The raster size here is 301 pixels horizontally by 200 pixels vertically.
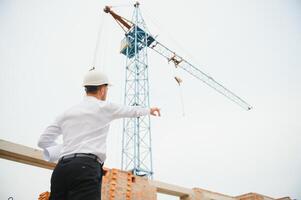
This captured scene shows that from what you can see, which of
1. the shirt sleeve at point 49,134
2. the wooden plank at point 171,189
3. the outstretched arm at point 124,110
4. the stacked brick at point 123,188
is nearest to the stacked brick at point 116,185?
the stacked brick at point 123,188

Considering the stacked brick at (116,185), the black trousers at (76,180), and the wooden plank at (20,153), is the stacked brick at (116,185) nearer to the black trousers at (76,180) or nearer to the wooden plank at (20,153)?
the wooden plank at (20,153)

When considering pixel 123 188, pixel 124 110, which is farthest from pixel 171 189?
pixel 124 110

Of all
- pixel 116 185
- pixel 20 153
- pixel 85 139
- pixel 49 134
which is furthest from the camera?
pixel 116 185

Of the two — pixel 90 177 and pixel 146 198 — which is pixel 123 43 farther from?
pixel 90 177

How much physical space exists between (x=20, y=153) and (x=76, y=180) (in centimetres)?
639

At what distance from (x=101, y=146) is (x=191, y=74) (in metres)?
31.7

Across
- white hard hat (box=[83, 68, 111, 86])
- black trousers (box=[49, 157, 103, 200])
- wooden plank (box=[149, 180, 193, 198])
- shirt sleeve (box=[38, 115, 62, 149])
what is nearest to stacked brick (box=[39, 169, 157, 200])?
wooden plank (box=[149, 180, 193, 198])

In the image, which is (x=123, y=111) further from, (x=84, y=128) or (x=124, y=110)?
(x=84, y=128)

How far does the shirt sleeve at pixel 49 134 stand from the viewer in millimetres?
1948

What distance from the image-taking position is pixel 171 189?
10594 millimetres

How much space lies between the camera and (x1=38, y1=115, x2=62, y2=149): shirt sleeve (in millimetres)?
1948

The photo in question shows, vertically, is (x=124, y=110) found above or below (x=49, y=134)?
above

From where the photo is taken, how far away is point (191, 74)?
32.9 m

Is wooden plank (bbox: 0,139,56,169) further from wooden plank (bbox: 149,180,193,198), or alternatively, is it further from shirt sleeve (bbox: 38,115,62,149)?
shirt sleeve (bbox: 38,115,62,149)
